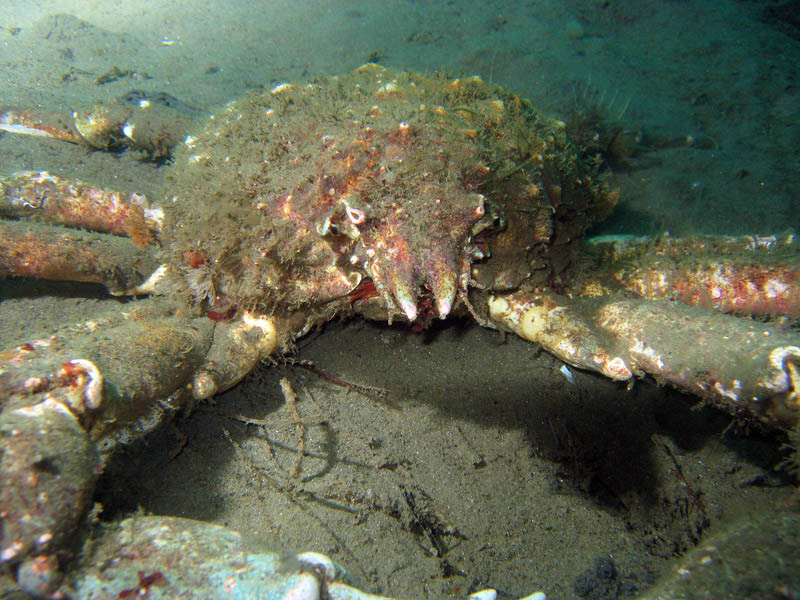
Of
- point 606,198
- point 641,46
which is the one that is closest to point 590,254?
point 606,198

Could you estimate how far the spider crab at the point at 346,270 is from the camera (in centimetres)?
205

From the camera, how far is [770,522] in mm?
2035

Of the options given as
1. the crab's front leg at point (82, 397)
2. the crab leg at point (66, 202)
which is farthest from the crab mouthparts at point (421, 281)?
the crab leg at point (66, 202)

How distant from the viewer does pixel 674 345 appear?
2.68 meters

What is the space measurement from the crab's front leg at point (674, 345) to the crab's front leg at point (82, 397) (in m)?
1.96

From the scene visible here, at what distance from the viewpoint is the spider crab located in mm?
2053

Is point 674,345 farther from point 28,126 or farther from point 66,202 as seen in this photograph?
point 28,126

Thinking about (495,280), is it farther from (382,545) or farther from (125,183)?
(125,183)

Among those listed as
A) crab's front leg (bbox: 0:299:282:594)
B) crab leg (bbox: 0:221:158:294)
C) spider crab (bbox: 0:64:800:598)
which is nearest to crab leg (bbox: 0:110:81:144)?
spider crab (bbox: 0:64:800:598)

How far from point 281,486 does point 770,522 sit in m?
2.65

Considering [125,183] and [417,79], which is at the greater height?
[417,79]

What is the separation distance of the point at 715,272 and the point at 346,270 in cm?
302

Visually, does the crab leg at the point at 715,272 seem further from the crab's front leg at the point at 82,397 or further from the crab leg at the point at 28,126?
the crab leg at the point at 28,126

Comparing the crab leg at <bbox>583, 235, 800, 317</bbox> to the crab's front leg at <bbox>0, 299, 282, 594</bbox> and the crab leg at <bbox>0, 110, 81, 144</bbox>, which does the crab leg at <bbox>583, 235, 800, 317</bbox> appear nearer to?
the crab's front leg at <bbox>0, 299, 282, 594</bbox>
